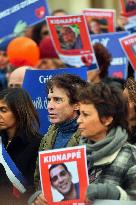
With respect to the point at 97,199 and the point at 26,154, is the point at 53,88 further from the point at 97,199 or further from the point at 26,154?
the point at 97,199

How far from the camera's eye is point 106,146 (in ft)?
14.6

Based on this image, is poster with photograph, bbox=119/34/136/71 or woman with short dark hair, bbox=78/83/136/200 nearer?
woman with short dark hair, bbox=78/83/136/200

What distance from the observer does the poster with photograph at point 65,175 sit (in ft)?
14.3

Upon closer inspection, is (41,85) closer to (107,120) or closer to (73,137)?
(73,137)

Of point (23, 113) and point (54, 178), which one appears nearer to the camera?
point (54, 178)

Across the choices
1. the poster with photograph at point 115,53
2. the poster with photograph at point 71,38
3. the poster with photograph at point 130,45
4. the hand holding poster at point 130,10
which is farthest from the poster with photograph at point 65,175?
the hand holding poster at point 130,10

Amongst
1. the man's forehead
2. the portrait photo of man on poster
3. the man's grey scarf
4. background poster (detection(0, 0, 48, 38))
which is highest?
background poster (detection(0, 0, 48, 38))

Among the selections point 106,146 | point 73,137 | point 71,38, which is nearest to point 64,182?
point 106,146

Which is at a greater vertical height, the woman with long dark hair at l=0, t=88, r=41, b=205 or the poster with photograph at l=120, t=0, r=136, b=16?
the poster with photograph at l=120, t=0, r=136, b=16

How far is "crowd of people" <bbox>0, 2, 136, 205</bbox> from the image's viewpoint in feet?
14.5

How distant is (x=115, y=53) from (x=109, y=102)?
427 centimetres

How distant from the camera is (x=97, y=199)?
429 centimetres

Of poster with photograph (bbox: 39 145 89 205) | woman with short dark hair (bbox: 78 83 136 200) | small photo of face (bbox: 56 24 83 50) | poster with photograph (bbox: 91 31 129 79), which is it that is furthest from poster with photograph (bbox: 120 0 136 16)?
poster with photograph (bbox: 39 145 89 205)

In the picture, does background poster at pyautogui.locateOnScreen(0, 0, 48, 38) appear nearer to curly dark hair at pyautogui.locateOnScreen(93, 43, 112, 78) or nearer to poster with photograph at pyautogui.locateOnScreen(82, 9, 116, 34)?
curly dark hair at pyautogui.locateOnScreen(93, 43, 112, 78)
